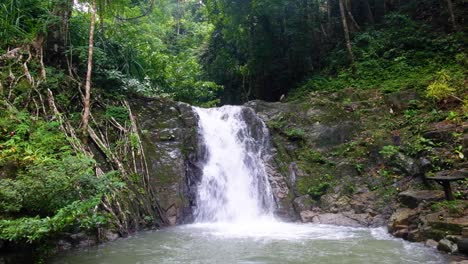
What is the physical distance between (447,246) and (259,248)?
9.78 feet

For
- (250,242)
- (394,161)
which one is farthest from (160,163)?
(394,161)

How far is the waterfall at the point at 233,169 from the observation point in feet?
32.6

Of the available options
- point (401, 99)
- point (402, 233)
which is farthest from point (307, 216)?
point (401, 99)

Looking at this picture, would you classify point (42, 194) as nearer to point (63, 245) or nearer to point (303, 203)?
point (63, 245)

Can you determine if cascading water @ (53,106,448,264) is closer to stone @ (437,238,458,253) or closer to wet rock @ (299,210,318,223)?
stone @ (437,238,458,253)

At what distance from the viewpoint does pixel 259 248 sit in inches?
253

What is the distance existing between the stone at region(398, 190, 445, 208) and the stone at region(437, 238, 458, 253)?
1.66m

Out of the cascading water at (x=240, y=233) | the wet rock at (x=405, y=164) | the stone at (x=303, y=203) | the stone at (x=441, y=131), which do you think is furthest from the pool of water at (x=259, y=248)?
the stone at (x=441, y=131)

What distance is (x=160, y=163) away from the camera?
972 cm

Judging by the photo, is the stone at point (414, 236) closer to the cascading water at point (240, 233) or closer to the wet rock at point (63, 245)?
the cascading water at point (240, 233)

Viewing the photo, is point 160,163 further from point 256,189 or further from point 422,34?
point 422,34

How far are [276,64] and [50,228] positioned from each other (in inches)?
593

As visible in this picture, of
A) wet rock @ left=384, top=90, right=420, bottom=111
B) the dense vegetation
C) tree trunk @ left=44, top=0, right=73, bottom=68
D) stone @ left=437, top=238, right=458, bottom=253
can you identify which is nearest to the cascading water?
stone @ left=437, top=238, right=458, bottom=253

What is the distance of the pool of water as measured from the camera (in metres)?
5.69
